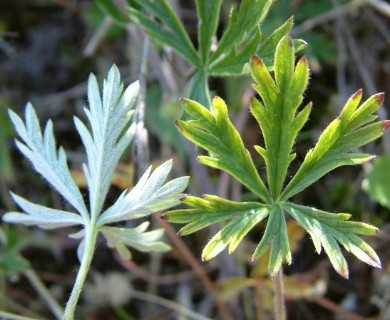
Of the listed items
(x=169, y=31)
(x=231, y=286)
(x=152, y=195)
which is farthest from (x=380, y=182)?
(x=152, y=195)

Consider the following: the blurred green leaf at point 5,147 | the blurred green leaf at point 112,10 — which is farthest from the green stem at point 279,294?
the blurred green leaf at point 5,147

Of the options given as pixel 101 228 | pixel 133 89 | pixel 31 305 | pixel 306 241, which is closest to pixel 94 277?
pixel 31 305

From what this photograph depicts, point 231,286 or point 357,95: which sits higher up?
point 357,95

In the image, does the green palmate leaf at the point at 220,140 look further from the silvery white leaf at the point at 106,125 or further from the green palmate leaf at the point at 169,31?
the green palmate leaf at the point at 169,31

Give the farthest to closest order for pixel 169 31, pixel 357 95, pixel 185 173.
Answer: pixel 185 173
pixel 169 31
pixel 357 95

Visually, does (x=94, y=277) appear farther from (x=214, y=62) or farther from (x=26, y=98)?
(x=214, y=62)

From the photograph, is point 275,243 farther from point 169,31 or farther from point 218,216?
point 169,31
